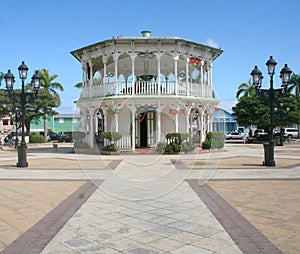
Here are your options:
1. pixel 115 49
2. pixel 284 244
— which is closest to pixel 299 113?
pixel 115 49

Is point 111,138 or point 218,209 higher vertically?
point 111,138

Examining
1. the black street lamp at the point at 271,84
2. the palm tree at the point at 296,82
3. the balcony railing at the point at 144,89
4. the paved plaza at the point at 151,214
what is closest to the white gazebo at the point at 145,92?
the balcony railing at the point at 144,89

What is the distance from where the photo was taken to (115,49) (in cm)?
2277

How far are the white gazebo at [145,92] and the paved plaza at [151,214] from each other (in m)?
10.5

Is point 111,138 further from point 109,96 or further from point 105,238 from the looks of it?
point 105,238

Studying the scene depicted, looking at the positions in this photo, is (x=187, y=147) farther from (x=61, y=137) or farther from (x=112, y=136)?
(x=61, y=137)

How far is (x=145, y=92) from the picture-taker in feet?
74.5

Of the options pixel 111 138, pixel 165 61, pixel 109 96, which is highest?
pixel 165 61

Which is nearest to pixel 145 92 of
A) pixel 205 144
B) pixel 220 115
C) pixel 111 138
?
pixel 111 138

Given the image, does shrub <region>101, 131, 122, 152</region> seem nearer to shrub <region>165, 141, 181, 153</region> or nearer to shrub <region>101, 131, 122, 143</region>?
shrub <region>101, 131, 122, 143</region>

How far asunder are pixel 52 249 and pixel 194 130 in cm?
2294

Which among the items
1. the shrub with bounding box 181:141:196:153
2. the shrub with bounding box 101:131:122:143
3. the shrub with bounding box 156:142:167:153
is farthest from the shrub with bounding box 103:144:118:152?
the shrub with bounding box 181:141:196:153

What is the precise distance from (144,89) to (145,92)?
21 cm

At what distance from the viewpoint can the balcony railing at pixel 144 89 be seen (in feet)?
74.7
